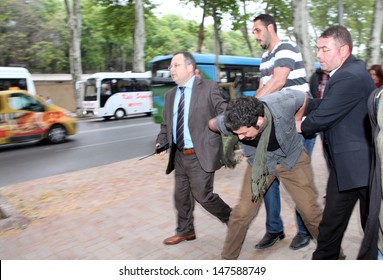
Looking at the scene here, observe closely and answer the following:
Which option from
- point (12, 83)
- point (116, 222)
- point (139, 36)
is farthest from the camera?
point (139, 36)

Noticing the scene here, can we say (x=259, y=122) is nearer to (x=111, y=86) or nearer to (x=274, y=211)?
(x=274, y=211)

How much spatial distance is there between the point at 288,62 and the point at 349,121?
82 centimetres

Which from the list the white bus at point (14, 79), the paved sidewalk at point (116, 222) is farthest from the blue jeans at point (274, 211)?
the white bus at point (14, 79)

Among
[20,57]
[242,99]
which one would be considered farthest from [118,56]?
[242,99]

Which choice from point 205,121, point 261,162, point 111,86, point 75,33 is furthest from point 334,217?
point 75,33

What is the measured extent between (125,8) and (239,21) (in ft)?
51.6

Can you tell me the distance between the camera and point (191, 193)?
3525mm

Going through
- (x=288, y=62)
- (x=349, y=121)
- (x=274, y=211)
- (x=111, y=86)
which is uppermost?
(x=288, y=62)

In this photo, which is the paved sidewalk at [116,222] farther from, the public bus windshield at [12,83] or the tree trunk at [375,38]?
the public bus windshield at [12,83]

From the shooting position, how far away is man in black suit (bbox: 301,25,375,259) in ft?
7.56

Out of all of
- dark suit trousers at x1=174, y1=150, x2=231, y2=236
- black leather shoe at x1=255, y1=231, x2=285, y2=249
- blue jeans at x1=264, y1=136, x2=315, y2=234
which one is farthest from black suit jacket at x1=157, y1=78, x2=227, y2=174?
black leather shoe at x1=255, y1=231, x2=285, y2=249

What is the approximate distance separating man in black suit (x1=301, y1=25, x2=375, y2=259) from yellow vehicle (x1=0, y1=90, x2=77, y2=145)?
30.9ft

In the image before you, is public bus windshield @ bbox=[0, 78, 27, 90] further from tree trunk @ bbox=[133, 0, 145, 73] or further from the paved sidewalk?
the paved sidewalk
